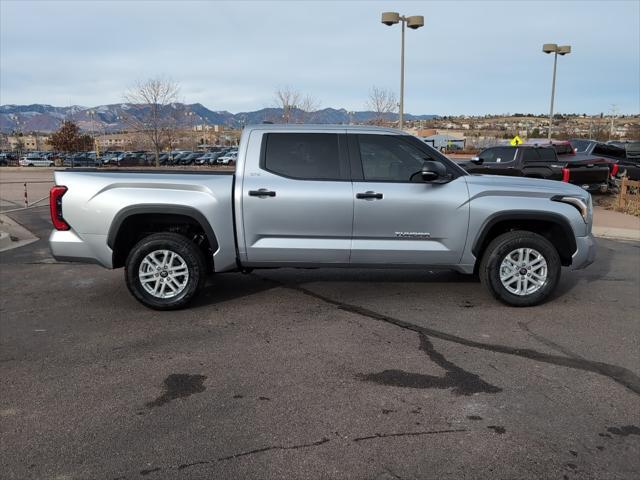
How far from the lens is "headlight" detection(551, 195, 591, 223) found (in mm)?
5570

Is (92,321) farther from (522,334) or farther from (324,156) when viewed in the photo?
(522,334)

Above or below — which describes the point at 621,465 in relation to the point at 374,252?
below

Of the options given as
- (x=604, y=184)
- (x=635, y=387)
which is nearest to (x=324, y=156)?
(x=635, y=387)

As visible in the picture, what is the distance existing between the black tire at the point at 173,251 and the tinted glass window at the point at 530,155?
12.6 meters

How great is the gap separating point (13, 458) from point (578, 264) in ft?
17.4

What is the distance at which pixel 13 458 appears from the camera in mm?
2924

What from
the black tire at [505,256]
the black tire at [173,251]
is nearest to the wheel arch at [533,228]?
the black tire at [505,256]

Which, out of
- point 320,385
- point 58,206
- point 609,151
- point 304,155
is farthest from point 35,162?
point 320,385

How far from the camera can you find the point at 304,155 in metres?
5.53

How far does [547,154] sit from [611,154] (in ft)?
21.0

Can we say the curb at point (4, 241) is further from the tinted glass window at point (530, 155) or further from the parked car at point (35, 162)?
the parked car at point (35, 162)

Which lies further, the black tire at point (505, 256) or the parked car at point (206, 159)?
the parked car at point (206, 159)

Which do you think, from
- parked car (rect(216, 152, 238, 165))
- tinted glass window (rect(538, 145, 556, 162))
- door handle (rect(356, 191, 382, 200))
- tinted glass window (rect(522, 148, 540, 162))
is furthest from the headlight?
parked car (rect(216, 152, 238, 165))

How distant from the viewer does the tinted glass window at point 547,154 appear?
51.2 ft
